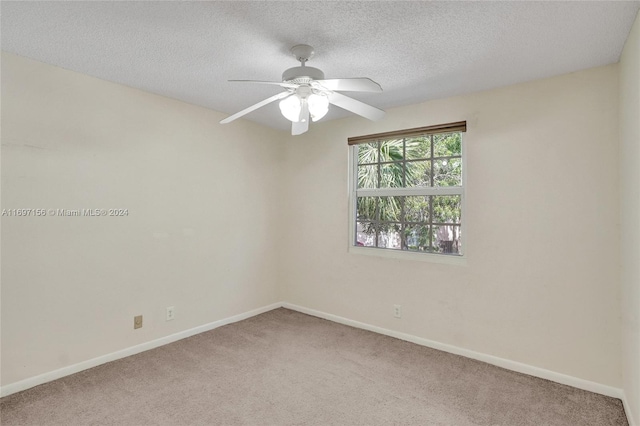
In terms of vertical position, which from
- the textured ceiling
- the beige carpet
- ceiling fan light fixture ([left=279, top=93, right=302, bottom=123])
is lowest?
the beige carpet

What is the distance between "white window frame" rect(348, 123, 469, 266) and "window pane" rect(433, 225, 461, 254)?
2.4 inches

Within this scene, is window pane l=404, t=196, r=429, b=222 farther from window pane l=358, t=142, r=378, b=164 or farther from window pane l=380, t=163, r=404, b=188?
window pane l=358, t=142, r=378, b=164

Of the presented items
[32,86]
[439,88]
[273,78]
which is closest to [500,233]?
[439,88]

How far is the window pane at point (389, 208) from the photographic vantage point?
3375 millimetres

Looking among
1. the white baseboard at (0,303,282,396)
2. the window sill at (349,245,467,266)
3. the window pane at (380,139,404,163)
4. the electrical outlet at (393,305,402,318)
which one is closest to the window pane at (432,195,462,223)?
the window sill at (349,245,467,266)

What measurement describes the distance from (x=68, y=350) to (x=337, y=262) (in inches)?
96.1

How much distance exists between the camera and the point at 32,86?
229 cm

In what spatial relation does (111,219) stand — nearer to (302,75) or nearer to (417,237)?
(302,75)

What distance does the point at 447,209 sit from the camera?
3066 millimetres

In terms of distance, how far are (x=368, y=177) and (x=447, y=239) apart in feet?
3.44

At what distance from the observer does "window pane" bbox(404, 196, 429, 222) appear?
3188 millimetres

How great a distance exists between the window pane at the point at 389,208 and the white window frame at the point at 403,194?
0.19ft

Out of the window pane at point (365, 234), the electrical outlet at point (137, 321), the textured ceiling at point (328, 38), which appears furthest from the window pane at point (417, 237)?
the electrical outlet at point (137, 321)

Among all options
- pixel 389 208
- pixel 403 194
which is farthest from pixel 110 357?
pixel 403 194
